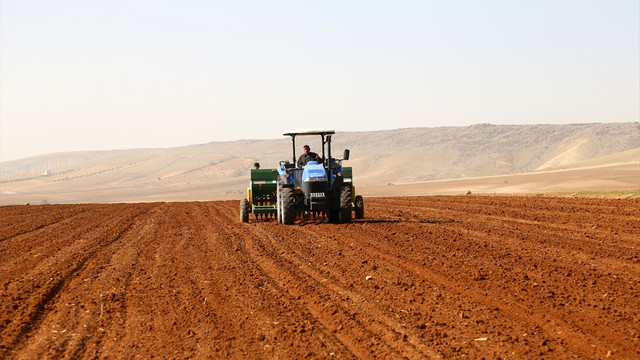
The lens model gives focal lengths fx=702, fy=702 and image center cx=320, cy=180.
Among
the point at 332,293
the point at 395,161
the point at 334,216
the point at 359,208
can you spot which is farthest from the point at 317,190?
the point at 395,161

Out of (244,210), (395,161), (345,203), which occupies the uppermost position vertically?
(395,161)

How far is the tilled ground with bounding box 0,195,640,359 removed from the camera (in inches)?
246

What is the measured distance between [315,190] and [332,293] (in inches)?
309

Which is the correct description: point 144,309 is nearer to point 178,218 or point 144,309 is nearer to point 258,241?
point 258,241

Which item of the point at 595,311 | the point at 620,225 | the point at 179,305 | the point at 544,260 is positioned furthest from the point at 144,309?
the point at 620,225

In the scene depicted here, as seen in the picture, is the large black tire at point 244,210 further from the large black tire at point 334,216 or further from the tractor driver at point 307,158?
the large black tire at point 334,216

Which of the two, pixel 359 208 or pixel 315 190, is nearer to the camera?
pixel 315 190

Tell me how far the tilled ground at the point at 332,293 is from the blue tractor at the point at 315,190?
843 millimetres

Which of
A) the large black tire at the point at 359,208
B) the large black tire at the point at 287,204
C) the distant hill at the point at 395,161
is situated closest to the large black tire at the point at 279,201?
the large black tire at the point at 287,204

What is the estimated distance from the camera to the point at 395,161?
116500 mm

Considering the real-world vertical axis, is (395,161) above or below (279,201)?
above

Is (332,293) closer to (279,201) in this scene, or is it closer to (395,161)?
(279,201)

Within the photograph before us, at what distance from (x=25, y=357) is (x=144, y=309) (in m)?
1.83

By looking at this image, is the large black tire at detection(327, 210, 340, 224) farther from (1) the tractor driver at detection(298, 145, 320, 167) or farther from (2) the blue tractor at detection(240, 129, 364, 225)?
(1) the tractor driver at detection(298, 145, 320, 167)
